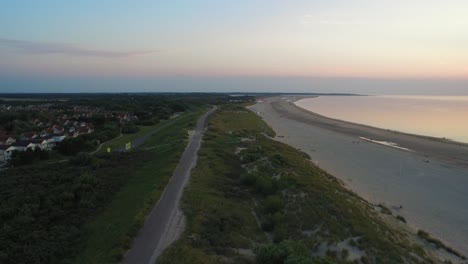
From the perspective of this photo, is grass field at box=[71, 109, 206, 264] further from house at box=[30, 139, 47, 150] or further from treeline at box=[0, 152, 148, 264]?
house at box=[30, 139, 47, 150]

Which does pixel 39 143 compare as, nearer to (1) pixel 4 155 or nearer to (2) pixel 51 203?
(1) pixel 4 155

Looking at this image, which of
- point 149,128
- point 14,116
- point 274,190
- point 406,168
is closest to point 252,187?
point 274,190

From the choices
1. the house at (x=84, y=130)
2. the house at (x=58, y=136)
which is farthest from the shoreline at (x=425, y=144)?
the house at (x=58, y=136)

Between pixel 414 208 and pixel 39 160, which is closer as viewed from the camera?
pixel 414 208

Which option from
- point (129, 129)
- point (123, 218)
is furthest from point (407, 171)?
point (129, 129)

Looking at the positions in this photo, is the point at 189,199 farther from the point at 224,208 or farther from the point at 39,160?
the point at 39,160

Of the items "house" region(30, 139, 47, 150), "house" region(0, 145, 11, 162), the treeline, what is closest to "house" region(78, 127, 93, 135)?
"house" region(30, 139, 47, 150)
